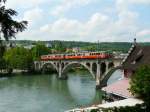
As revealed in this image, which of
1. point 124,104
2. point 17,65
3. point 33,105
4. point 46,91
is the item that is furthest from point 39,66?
point 124,104

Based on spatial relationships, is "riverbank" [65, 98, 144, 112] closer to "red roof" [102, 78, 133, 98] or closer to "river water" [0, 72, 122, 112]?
"red roof" [102, 78, 133, 98]

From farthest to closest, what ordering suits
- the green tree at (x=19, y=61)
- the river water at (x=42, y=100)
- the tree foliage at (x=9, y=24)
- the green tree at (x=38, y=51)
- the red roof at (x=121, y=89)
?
the green tree at (x=38, y=51)
the green tree at (x=19, y=61)
the river water at (x=42, y=100)
the red roof at (x=121, y=89)
the tree foliage at (x=9, y=24)

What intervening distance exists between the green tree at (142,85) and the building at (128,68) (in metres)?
3.22

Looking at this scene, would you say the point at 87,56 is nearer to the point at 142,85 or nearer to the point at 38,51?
the point at 38,51

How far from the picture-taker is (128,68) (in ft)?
127

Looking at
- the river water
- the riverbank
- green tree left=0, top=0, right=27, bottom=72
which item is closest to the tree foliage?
green tree left=0, top=0, right=27, bottom=72

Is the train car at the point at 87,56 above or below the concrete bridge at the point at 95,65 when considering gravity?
above

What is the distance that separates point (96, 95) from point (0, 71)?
5736 centimetres

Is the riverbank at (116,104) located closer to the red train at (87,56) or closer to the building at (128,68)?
the building at (128,68)

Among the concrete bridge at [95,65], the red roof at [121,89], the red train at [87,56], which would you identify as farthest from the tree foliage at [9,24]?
the red train at [87,56]

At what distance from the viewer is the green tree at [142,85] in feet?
99.1

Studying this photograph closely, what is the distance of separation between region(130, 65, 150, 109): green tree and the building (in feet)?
10.6

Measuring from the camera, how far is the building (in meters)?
36.5

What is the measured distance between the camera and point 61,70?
103 metres
